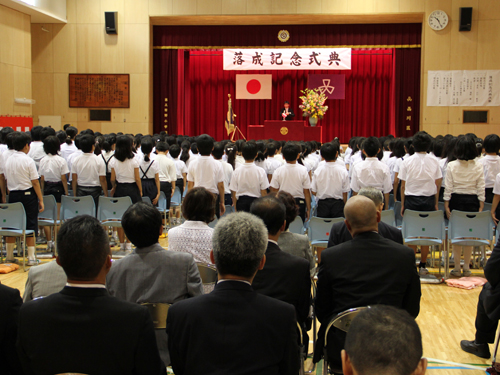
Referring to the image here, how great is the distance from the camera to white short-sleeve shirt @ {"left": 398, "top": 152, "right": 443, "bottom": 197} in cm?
566

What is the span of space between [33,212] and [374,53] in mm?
12369

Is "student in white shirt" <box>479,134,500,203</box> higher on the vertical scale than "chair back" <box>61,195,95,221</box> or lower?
higher

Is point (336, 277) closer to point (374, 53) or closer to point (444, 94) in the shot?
point (444, 94)

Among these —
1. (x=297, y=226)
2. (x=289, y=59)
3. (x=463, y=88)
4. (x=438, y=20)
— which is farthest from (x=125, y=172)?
(x=438, y=20)

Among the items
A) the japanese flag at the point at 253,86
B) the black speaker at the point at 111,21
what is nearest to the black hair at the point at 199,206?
the black speaker at the point at 111,21

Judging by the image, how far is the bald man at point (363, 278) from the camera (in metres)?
2.48

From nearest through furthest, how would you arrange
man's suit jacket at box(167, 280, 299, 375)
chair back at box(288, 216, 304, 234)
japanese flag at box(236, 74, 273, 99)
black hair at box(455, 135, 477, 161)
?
1. man's suit jacket at box(167, 280, 299, 375)
2. chair back at box(288, 216, 304, 234)
3. black hair at box(455, 135, 477, 161)
4. japanese flag at box(236, 74, 273, 99)

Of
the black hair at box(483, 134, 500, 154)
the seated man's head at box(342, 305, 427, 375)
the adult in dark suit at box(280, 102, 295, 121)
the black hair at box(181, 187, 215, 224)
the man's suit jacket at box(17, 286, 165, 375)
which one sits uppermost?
the adult in dark suit at box(280, 102, 295, 121)

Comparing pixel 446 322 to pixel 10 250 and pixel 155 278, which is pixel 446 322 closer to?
pixel 155 278

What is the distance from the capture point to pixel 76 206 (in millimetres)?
6035

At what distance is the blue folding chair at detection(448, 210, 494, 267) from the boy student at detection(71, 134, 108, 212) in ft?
14.0

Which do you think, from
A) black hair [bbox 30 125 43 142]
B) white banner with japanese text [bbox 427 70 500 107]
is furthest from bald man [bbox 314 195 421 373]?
white banner with japanese text [bbox 427 70 500 107]

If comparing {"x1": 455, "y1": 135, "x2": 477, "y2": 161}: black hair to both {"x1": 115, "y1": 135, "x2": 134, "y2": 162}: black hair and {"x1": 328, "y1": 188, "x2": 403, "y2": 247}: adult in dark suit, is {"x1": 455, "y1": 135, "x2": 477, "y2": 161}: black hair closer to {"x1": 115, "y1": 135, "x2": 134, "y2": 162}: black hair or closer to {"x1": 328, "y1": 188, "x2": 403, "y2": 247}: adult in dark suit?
{"x1": 328, "y1": 188, "x2": 403, "y2": 247}: adult in dark suit

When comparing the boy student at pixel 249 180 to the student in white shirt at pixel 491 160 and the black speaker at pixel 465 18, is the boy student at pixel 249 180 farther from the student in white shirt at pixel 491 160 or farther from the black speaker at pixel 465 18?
the black speaker at pixel 465 18
